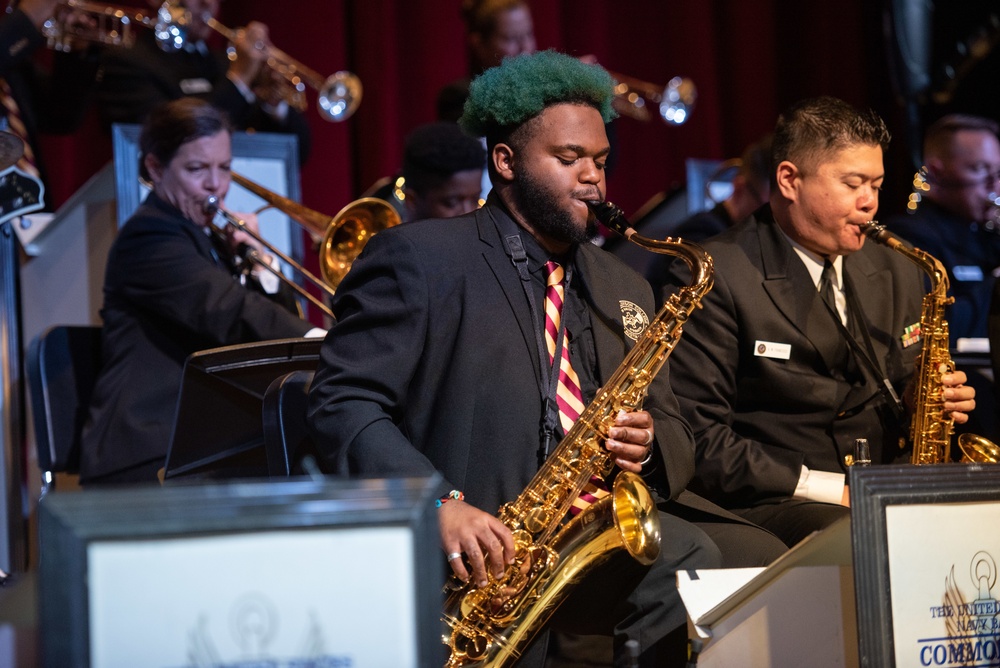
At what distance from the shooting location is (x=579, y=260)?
310 centimetres

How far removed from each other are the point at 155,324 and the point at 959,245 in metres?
3.75

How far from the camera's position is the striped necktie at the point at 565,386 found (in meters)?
2.91

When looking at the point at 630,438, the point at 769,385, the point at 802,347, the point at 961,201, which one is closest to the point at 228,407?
the point at 630,438

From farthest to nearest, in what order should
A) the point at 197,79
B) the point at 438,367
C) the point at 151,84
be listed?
the point at 197,79 < the point at 151,84 < the point at 438,367

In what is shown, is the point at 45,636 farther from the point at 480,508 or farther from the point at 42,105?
the point at 42,105

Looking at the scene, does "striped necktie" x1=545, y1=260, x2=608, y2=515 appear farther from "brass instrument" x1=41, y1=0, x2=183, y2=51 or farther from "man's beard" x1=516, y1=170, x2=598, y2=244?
"brass instrument" x1=41, y1=0, x2=183, y2=51

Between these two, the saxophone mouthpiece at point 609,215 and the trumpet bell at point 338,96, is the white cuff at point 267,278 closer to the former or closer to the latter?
the trumpet bell at point 338,96

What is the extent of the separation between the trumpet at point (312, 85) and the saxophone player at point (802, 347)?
9.90 feet

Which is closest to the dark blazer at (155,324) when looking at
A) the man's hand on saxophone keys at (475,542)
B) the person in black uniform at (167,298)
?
the person in black uniform at (167,298)

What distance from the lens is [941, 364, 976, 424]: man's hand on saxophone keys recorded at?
3.36 m

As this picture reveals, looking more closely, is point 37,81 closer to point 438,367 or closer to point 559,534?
point 438,367

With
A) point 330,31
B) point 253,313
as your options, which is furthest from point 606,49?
point 253,313

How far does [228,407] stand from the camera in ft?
11.0

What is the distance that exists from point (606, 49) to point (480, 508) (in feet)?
18.1
